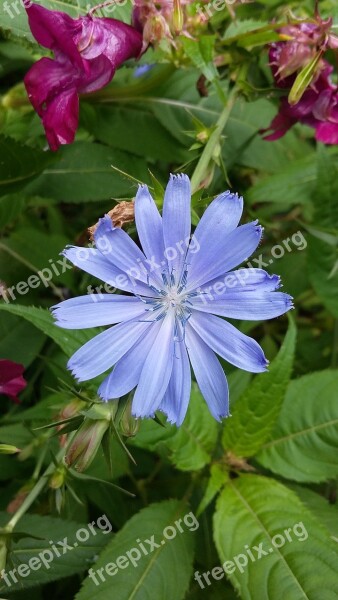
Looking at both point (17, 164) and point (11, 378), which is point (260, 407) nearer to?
point (11, 378)

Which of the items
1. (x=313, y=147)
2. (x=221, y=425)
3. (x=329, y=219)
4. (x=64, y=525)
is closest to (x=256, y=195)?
(x=329, y=219)

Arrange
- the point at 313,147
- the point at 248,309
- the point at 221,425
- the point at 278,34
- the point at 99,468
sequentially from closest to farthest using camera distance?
the point at 248,309 < the point at 278,34 < the point at 99,468 < the point at 221,425 < the point at 313,147

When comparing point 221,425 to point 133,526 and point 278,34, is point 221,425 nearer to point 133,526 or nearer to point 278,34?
point 133,526

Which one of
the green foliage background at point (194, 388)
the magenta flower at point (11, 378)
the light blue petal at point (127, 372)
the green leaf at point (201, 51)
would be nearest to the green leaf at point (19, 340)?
the green foliage background at point (194, 388)

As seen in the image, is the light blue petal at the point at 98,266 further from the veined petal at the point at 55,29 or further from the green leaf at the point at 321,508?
the green leaf at the point at 321,508

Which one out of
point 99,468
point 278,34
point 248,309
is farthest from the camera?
point 99,468

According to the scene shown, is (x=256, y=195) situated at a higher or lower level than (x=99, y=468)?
higher

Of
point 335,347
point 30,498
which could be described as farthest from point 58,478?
point 335,347
